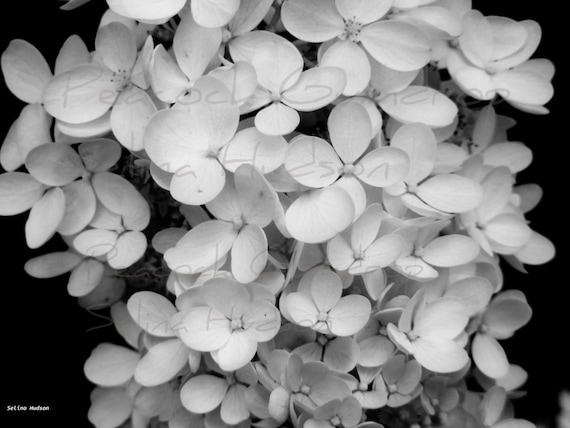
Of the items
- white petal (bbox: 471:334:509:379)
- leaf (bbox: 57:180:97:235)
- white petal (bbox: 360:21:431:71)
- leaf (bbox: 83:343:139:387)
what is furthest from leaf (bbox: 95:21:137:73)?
white petal (bbox: 471:334:509:379)

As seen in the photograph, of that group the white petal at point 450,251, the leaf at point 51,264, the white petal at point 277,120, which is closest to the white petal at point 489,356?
the white petal at point 450,251

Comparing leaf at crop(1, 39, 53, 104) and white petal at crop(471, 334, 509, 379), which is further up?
leaf at crop(1, 39, 53, 104)

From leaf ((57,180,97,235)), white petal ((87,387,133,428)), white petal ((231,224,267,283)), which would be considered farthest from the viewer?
white petal ((87,387,133,428))

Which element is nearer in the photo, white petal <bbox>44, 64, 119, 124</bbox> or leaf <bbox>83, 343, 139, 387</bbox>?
white petal <bbox>44, 64, 119, 124</bbox>

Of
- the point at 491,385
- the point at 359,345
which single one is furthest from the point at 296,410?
the point at 491,385

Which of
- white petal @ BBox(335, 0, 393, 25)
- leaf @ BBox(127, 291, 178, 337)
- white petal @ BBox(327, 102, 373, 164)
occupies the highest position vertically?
white petal @ BBox(335, 0, 393, 25)

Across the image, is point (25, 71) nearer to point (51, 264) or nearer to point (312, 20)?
point (51, 264)

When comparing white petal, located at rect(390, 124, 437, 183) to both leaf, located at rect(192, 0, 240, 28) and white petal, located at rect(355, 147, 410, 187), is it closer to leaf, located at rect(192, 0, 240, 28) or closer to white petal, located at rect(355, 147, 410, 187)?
white petal, located at rect(355, 147, 410, 187)
